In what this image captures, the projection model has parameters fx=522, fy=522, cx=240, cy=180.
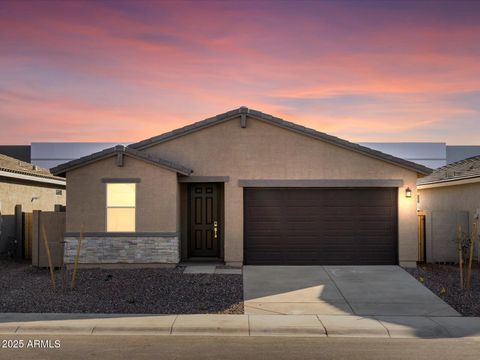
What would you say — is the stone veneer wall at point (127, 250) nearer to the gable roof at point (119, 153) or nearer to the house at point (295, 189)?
the house at point (295, 189)

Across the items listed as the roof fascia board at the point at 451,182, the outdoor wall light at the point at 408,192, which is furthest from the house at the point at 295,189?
the roof fascia board at the point at 451,182

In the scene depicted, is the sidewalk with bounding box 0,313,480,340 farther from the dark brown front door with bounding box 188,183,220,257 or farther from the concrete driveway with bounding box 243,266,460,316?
the dark brown front door with bounding box 188,183,220,257

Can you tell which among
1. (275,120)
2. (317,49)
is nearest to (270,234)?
(275,120)

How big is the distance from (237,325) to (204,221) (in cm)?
784

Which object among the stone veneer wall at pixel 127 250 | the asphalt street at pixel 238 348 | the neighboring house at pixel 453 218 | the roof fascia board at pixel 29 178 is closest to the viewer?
the asphalt street at pixel 238 348

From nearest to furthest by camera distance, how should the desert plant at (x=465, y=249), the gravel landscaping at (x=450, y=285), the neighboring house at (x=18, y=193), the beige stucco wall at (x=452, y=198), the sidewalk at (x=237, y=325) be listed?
the sidewalk at (x=237, y=325) < the gravel landscaping at (x=450, y=285) < the desert plant at (x=465, y=249) < the beige stucco wall at (x=452, y=198) < the neighboring house at (x=18, y=193)

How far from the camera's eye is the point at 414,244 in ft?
54.5

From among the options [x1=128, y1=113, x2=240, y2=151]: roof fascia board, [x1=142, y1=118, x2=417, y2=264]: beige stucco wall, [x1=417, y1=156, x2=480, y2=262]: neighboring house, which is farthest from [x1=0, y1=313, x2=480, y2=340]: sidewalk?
[x1=128, y1=113, x2=240, y2=151]: roof fascia board

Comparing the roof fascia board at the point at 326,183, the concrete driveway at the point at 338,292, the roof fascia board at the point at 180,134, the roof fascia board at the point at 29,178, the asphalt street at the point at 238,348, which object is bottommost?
the asphalt street at the point at 238,348

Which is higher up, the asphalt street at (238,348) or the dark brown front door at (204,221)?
the dark brown front door at (204,221)

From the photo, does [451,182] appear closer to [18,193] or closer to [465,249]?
[465,249]

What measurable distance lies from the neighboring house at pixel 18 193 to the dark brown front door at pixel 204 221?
7.15 meters

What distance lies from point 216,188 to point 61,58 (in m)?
6.88

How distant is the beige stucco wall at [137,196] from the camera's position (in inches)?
630
